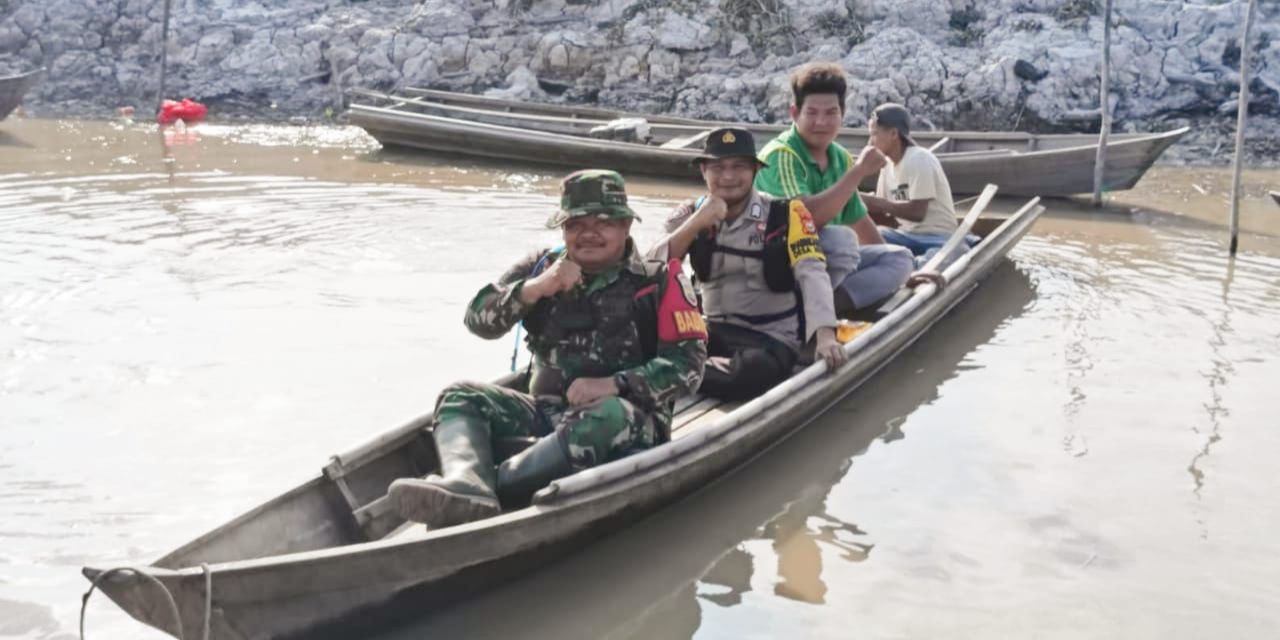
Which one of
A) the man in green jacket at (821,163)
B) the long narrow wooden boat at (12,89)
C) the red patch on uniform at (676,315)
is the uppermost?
the long narrow wooden boat at (12,89)

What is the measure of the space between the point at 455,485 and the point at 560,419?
660 mm

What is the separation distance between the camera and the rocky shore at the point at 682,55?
16391 mm

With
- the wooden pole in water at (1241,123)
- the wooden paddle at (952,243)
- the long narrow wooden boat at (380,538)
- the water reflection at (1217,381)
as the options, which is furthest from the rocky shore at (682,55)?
the long narrow wooden boat at (380,538)

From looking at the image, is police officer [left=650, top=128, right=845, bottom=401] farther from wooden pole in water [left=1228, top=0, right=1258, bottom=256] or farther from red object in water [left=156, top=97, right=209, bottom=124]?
red object in water [left=156, top=97, right=209, bottom=124]

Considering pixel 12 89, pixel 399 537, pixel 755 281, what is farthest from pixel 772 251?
pixel 12 89

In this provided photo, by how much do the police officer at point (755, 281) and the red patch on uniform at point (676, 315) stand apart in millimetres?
807

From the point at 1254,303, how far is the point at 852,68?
9.86 metres

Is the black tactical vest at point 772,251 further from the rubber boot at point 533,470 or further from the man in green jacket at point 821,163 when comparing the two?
the rubber boot at point 533,470

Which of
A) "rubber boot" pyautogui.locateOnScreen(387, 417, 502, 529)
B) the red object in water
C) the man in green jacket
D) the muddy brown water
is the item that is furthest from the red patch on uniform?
the red object in water

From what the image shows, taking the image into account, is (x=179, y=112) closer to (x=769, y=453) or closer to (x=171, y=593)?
(x=769, y=453)

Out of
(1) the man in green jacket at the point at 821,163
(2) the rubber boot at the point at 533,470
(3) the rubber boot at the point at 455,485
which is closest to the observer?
(3) the rubber boot at the point at 455,485

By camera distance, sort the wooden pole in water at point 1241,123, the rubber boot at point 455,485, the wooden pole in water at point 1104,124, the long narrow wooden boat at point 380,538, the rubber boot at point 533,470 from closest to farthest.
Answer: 1. the long narrow wooden boat at point 380,538
2. the rubber boot at point 455,485
3. the rubber boot at point 533,470
4. the wooden pole in water at point 1241,123
5. the wooden pole in water at point 1104,124

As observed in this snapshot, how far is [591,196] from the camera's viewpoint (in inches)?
149

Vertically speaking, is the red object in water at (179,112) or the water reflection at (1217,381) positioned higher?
the red object in water at (179,112)
